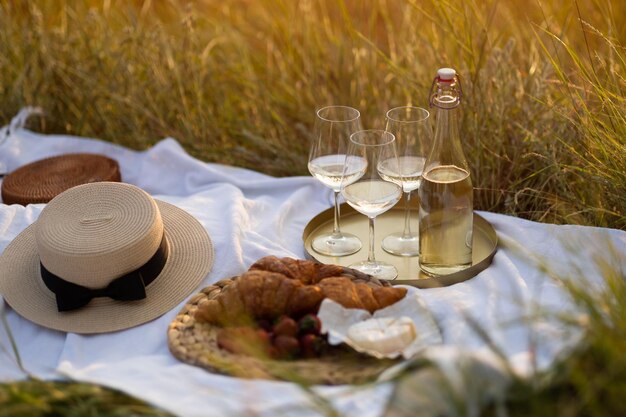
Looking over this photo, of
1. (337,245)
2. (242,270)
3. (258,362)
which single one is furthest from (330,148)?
(258,362)

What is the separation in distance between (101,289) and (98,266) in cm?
10

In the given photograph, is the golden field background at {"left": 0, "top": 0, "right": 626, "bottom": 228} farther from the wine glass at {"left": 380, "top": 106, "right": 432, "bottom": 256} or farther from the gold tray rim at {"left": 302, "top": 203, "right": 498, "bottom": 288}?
the wine glass at {"left": 380, "top": 106, "right": 432, "bottom": 256}

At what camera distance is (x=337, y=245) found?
277 centimetres

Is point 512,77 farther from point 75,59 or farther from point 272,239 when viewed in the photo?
point 75,59

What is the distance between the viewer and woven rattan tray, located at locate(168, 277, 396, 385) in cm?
198

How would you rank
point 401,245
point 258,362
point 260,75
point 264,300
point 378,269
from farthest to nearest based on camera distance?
point 260,75 → point 401,245 → point 378,269 → point 264,300 → point 258,362

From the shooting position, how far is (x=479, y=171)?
3291 mm

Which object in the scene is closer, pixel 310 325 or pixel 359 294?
pixel 310 325

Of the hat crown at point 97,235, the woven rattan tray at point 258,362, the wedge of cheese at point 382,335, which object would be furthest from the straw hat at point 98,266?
the wedge of cheese at point 382,335

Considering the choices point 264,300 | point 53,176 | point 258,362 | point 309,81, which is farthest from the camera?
point 309,81

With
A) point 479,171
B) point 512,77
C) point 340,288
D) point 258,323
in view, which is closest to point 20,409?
point 258,323

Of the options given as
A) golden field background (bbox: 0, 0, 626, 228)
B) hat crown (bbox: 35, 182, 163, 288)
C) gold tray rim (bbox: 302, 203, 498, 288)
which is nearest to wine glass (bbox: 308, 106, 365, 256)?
gold tray rim (bbox: 302, 203, 498, 288)

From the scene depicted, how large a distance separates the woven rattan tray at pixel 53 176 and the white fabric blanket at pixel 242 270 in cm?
16

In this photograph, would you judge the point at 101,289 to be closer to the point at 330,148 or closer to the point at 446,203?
the point at 330,148
